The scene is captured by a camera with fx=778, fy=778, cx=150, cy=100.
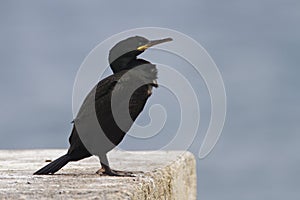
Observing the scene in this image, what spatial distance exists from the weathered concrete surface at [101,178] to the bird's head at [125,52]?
75cm

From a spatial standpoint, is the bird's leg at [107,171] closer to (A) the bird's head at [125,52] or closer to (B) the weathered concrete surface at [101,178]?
(B) the weathered concrete surface at [101,178]

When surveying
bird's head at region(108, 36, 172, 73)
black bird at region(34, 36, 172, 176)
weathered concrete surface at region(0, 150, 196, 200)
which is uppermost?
bird's head at region(108, 36, 172, 73)

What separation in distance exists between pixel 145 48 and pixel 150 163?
1289 mm

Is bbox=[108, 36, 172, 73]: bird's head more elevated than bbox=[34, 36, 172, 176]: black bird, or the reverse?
bbox=[108, 36, 172, 73]: bird's head

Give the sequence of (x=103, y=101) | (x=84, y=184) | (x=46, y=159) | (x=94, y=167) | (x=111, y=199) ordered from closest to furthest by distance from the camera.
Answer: (x=111, y=199), (x=84, y=184), (x=103, y=101), (x=94, y=167), (x=46, y=159)

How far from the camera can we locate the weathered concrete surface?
419 centimetres

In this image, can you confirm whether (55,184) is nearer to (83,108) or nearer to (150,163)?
(83,108)

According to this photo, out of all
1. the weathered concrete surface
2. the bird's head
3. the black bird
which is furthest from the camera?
the bird's head

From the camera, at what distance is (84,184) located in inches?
177

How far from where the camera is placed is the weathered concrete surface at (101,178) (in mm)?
4188

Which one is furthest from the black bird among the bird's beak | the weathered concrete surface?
the weathered concrete surface

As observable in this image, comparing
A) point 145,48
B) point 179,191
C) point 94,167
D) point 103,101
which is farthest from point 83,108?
point 179,191

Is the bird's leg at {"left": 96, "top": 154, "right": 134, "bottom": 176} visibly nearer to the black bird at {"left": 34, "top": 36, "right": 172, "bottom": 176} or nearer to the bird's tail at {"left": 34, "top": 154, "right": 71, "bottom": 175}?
the black bird at {"left": 34, "top": 36, "right": 172, "bottom": 176}

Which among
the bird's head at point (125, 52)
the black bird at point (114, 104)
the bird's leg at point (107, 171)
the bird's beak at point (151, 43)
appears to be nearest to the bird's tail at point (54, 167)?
the black bird at point (114, 104)
